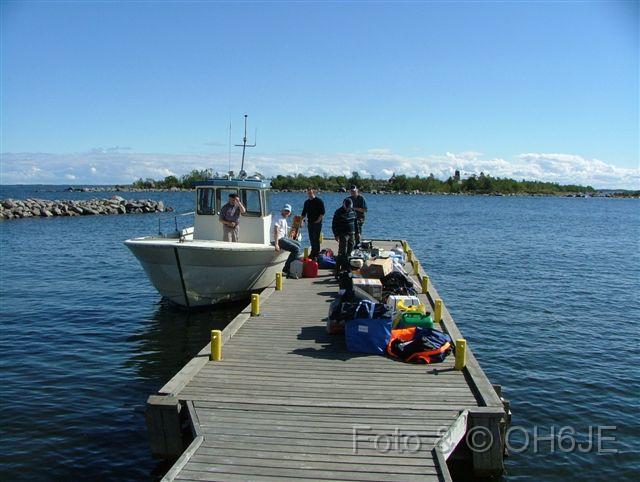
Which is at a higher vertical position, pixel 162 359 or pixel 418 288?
pixel 418 288

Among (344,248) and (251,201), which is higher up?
(251,201)

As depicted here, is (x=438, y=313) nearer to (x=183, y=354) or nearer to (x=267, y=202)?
(x=183, y=354)

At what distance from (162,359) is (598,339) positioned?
10.3m

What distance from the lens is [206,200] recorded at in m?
16.1

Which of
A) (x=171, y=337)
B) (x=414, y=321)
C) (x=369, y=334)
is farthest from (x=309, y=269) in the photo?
(x=369, y=334)

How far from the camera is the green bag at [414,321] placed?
9.49 metres

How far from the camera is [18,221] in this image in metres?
46.6

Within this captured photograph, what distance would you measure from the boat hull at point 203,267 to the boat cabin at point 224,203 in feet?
3.76

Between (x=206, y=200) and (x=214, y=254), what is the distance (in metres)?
2.74

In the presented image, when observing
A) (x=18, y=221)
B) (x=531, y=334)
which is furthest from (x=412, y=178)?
(x=531, y=334)

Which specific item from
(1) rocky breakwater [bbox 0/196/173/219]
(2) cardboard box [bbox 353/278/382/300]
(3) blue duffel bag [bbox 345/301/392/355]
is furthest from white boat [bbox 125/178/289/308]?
(1) rocky breakwater [bbox 0/196/173/219]

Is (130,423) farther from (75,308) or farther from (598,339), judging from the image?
(598,339)

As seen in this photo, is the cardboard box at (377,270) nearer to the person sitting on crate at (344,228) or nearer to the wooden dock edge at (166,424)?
the person sitting on crate at (344,228)

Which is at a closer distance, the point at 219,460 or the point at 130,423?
the point at 219,460
